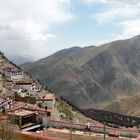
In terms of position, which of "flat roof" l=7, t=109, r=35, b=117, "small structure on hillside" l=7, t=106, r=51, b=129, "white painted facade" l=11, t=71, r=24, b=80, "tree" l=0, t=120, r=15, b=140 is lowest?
"tree" l=0, t=120, r=15, b=140

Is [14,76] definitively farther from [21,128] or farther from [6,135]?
[6,135]

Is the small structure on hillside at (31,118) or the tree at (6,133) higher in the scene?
the small structure on hillside at (31,118)

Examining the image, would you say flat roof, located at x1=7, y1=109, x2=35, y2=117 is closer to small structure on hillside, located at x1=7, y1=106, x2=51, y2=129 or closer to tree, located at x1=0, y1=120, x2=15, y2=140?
small structure on hillside, located at x1=7, y1=106, x2=51, y2=129

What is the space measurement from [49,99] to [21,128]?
93.0ft

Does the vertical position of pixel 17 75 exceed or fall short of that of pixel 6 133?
it exceeds it

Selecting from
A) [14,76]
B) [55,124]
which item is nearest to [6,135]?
[55,124]

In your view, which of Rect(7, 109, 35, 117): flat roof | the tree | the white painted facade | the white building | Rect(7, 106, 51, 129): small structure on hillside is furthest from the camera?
the white painted facade

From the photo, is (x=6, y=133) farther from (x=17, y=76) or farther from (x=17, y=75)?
(x=17, y=75)

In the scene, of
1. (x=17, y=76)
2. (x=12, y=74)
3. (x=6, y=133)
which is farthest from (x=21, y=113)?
(x=17, y=76)

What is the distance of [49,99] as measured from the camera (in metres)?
74.9

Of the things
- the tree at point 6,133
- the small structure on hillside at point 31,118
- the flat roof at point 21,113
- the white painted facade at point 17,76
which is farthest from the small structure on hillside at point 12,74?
the tree at point 6,133

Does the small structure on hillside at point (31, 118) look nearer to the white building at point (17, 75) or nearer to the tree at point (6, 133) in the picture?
the tree at point (6, 133)

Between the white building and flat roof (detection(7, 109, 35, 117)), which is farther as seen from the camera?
the white building

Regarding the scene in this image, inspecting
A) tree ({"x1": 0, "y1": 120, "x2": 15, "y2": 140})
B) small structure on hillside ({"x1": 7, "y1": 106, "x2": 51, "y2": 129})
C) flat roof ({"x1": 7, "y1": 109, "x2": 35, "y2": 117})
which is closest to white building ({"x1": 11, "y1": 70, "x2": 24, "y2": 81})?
flat roof ({"x1": 7, "y1": 109, "x2": 35, "y2": 117})
